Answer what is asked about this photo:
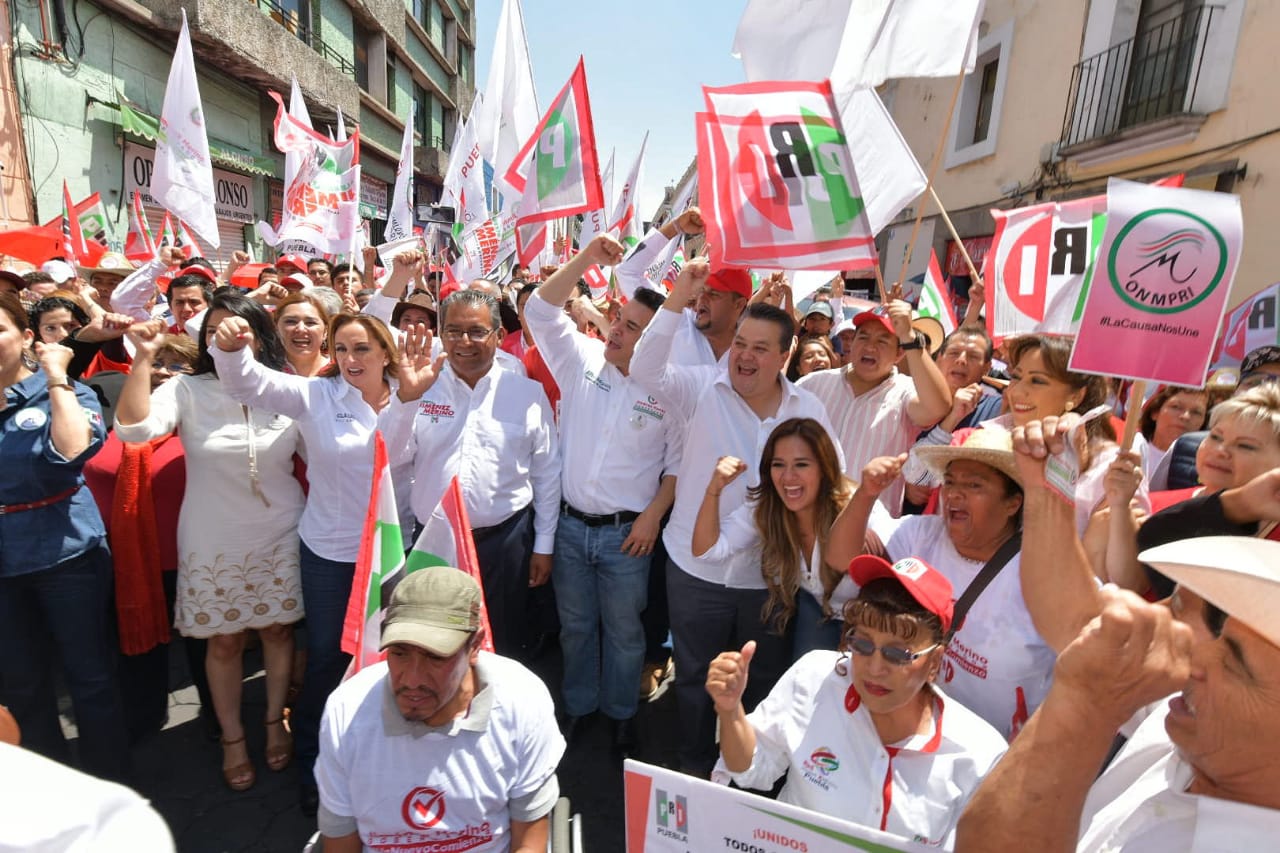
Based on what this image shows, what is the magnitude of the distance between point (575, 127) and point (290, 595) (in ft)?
10.0

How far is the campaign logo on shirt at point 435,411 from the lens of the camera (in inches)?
113

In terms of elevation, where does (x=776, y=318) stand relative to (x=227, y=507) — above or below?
above

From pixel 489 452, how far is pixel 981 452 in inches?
73.7

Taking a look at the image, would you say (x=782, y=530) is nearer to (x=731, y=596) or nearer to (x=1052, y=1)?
(x=731, y=596)

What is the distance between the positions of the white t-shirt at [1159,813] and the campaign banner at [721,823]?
28cm

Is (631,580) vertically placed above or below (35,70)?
below

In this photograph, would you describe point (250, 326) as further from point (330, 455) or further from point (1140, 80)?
point (1140, 80)

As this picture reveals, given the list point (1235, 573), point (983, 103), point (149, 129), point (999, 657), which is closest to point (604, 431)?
point (999, 657)

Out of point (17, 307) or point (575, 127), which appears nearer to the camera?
point (17, 307)

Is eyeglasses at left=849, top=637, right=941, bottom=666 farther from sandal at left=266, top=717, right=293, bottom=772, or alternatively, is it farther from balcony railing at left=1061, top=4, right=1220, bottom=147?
balcony railing at left=1061, top=4, right=1220, bottom=147

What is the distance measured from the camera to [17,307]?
229 cm

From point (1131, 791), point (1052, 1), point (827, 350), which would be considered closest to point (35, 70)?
point (827, 350)

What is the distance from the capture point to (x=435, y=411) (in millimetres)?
2889

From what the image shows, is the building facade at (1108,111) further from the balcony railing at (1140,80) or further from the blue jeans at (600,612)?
the blue jeans at (600,612)
